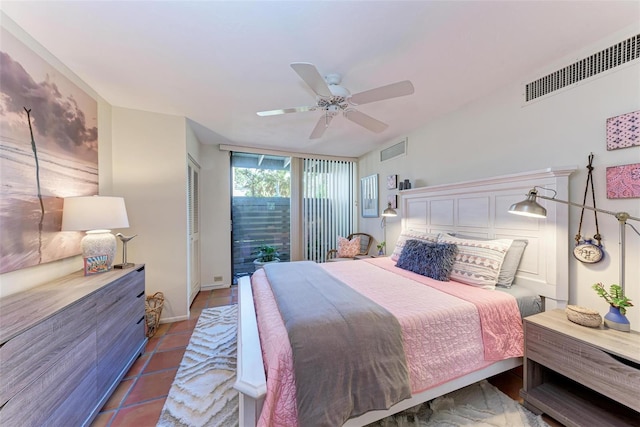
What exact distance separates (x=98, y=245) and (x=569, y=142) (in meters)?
3.95

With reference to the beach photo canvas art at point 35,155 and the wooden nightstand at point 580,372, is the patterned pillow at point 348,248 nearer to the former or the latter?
the wooden nightstand at point 580,372

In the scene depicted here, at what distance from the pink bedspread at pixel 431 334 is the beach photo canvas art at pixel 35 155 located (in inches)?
60.8

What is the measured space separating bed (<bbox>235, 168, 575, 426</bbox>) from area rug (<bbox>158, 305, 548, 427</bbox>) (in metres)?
0.20

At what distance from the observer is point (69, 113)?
6.39 ft

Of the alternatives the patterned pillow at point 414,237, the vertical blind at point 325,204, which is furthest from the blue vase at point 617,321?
the vertical blind at point 325,204

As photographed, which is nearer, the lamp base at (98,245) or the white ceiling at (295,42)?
the white ceiling at (295,42)

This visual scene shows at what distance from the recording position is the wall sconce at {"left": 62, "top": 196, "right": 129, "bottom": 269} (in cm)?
179

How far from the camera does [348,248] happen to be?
424 cm

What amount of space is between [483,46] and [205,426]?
3214mm

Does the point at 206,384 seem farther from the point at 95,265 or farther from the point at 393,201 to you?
the point at 393,201

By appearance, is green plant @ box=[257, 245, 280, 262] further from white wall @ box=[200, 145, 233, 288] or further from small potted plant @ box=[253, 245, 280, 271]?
white wall @ box=[200, 145, 233, 288]

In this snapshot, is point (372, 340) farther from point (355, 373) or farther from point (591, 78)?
point (591, 78)

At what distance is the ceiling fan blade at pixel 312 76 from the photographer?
145 centimetres

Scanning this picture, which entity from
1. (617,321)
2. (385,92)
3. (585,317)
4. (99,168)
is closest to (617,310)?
(617,321)
